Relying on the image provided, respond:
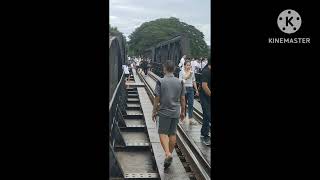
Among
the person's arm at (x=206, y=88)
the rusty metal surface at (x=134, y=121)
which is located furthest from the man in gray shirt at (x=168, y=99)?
the rusty metal surface at (x=134, y=121)

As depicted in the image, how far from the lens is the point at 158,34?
97.1 meters

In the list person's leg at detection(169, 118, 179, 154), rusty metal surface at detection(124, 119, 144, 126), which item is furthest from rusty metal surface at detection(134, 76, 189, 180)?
person's leg at detection(169, 118, 179, 154)

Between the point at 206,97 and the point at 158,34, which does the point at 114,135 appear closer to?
the point at 206,97

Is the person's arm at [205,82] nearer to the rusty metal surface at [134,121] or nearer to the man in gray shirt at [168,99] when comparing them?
the man in gray shirt at [168,99]

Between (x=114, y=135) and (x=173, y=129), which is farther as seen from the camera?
(x=114, y=135)
